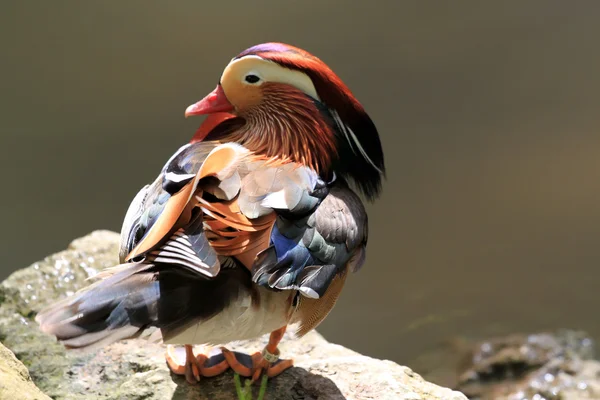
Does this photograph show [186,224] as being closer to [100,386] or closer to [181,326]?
[181,326]

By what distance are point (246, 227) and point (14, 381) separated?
496 millimetres

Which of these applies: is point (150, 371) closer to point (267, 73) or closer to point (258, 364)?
point (258, 364)

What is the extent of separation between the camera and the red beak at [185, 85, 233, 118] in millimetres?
1665

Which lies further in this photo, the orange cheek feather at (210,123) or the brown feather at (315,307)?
the orange cheek feather at (210,123)

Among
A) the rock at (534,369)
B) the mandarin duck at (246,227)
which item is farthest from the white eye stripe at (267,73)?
the rock at (534,369)

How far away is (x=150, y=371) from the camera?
173cm

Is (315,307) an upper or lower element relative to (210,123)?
lower

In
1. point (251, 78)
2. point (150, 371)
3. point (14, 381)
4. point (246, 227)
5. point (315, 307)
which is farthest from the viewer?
point (150, 371)

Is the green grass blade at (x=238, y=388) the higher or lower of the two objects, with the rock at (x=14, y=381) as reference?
higher

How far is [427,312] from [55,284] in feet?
5.00

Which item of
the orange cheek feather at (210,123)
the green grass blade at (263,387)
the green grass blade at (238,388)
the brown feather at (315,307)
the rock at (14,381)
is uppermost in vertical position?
the orange cheek feather at (210,123)

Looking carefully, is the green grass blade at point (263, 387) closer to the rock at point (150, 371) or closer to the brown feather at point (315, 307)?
the rock at point (150, 371)

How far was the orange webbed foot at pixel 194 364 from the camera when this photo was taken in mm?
1673

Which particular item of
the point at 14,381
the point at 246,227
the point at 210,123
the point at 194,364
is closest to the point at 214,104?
Result: the point at 210,123
